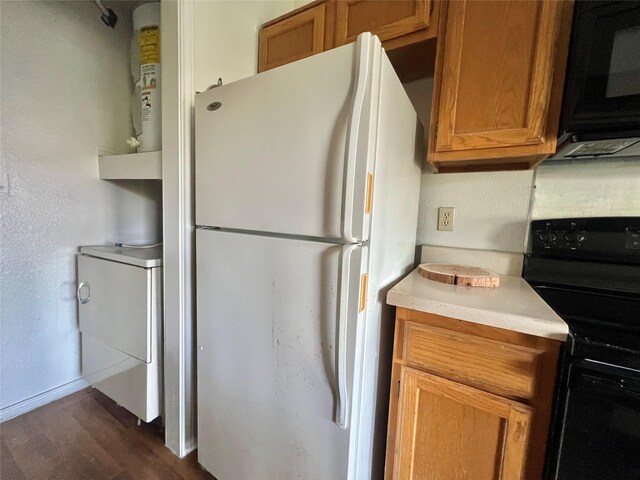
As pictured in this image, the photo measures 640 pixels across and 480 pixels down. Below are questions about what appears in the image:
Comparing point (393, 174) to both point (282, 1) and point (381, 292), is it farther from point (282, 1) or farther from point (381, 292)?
point (282, 1)

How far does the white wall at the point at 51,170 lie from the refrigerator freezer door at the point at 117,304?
0.58 ft

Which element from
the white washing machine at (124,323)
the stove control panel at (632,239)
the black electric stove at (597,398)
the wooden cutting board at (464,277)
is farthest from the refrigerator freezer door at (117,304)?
the stove control panel at (632,239)

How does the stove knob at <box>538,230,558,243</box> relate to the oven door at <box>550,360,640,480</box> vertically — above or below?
above

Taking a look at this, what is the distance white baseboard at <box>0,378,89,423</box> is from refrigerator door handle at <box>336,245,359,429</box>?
1920 millimetres

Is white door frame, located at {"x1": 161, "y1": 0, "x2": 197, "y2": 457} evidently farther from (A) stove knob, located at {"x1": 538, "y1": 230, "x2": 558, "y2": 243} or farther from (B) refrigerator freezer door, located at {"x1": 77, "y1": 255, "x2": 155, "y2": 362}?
(A) stove knob, located at {"x1": 538, "y1": 230, "x2": 558, "y2": 243}

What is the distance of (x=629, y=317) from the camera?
2.91 feet

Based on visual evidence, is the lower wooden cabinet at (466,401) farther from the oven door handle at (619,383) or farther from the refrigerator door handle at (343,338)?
the refrigerator door handle at (343,338)

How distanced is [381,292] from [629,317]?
0.78m

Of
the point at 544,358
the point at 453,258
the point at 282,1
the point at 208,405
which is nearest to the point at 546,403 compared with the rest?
the point at 544,358

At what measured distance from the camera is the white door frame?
1.15m

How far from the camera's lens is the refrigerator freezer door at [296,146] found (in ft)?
2.50

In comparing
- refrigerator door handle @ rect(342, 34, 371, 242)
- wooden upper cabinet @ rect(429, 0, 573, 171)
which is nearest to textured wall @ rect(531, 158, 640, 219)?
wooden upper cabinet @ rect(429, 0, 573, 171)

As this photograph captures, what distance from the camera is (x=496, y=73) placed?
1020mm

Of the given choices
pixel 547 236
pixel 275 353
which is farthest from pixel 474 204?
pixel 275 353
